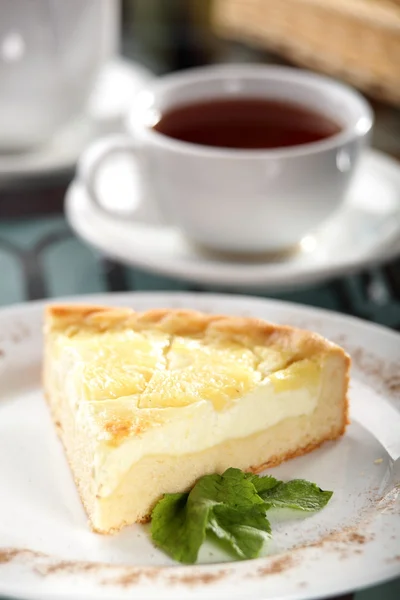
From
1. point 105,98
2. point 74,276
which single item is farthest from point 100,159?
point 105,98

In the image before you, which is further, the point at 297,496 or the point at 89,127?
the point at 89,127

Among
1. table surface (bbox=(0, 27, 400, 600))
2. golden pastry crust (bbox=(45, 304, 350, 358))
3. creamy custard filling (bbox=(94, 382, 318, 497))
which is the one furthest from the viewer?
table surface (bbox=(0, 27, 400, 600))

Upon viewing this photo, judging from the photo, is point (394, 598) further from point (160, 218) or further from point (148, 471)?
point (160, 218)

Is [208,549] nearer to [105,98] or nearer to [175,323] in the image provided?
[175,323]

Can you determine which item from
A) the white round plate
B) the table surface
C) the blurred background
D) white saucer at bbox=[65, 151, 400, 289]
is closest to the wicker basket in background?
the blurred background

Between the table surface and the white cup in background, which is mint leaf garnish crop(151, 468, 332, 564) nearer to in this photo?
the table surface

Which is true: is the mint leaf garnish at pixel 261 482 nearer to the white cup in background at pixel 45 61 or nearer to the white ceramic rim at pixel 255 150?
the white ceramic rim at pixel 255 150

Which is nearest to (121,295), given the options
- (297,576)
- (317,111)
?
(317,111)
